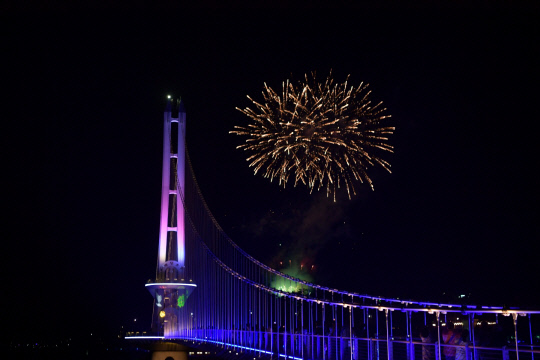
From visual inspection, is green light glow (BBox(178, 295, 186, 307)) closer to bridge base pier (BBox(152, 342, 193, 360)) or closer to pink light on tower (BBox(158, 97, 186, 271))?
pink light on tower (BBox(158, 97, 186, 271))

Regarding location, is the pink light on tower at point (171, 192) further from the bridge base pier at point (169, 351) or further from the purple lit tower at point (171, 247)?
the bridge base pier at point (169, 351)

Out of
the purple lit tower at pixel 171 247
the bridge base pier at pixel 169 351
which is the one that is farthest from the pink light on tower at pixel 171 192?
the bridge base pier at pixel 169 351

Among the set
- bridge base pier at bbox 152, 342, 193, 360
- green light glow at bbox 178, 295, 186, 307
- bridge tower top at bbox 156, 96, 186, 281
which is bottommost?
bridge base pier at bbox 152, 342, 193, 360

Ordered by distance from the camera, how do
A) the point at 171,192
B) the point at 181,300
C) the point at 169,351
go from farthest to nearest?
the point at 171,192 → the point at 181,300 → the point at 169,351

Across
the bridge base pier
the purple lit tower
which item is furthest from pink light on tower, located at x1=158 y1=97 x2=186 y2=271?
the bridge base pier

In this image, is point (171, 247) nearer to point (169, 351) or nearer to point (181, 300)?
point (181, 300)

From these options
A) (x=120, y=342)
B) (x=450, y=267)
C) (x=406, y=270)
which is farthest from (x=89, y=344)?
(x=450, y=267)

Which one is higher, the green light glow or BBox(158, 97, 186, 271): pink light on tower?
BBox(158, 97, 186, 271): pink light on tower

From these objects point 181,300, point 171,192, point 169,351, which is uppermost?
point 171,192

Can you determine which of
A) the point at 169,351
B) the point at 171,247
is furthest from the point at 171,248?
the point at 169,351
